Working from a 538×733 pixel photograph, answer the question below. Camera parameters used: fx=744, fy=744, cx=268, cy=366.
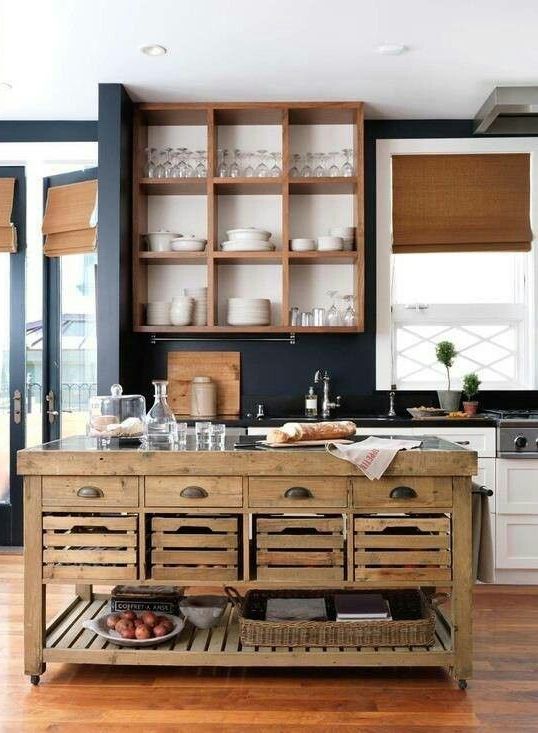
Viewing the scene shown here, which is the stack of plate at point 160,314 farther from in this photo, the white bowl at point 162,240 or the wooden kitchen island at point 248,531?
the wooden kitchen island at point 248,531

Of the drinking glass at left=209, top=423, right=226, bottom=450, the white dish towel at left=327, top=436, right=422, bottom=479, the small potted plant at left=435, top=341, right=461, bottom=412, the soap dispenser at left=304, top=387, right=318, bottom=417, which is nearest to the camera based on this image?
the white dish towel at left=327, top=436, right=422, bottom=479

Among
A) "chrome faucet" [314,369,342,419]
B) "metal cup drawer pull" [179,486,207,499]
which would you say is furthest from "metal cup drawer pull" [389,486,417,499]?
"chrome faucet" [314,369,342,419]

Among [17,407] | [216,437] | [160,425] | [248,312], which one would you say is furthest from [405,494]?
[17,407]

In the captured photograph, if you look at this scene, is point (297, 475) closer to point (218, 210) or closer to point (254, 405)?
point (254, 405)

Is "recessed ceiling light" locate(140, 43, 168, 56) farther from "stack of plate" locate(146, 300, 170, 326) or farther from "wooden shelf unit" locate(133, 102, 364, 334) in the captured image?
"stack of plate" locate(146, 300, 170, 326)

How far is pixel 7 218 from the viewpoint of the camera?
5332mm

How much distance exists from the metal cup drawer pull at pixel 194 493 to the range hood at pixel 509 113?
10.5 ft

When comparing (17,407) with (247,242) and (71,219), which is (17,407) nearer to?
(71,219)

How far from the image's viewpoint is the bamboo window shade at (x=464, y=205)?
5.15 m

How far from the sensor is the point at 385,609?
3.07 metres

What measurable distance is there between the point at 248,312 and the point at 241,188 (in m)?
0.85

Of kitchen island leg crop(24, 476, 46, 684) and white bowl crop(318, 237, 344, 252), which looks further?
white bowl crop(318, 237, 344, 252)

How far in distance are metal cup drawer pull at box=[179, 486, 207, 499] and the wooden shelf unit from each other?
→ 6.89 feet

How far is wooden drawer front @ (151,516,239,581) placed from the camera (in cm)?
293
